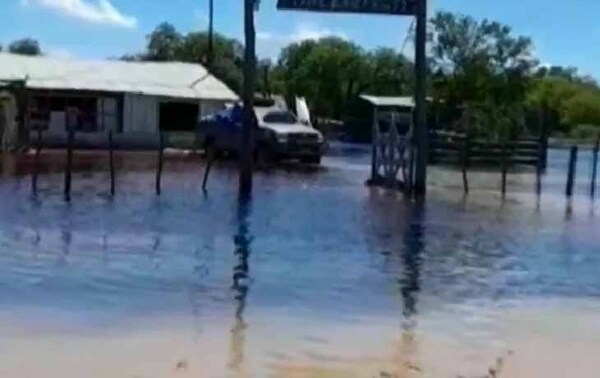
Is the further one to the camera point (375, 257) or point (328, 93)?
point (328, 93)

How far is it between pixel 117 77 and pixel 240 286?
50621mm

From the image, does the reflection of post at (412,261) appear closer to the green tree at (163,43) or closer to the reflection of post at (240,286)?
the reflection of post at (240,286)

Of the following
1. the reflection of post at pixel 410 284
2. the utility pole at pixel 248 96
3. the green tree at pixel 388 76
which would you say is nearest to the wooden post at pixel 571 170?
the reflection of post at pixel 410 284

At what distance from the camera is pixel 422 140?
3391 cm

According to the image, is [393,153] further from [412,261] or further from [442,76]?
[442,76]

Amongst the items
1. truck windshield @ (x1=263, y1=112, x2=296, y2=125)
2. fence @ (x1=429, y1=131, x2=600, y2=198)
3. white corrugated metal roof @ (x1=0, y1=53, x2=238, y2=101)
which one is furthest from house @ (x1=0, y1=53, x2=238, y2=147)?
fence @ (x1=429, y1=131, x2=600, y2=198)

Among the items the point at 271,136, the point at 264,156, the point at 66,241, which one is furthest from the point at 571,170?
the point at 66,241

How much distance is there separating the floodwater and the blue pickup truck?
1690cm

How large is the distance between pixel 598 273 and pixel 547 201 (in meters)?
14.6

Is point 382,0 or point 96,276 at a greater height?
point 382,0

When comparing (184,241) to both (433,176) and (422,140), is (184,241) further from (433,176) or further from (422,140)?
(433,176)

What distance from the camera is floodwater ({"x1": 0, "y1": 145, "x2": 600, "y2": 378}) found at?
1232 centimetres

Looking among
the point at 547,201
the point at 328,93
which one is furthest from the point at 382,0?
the point at 328,93

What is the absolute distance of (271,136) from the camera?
48.7 meters
